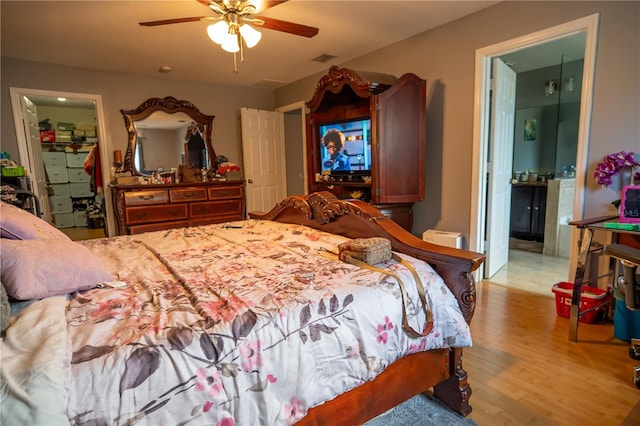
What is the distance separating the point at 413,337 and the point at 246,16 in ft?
6.81

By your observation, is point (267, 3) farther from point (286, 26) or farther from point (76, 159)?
point (76, 159)

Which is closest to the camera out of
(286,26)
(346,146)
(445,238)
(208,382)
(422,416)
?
(208,382)

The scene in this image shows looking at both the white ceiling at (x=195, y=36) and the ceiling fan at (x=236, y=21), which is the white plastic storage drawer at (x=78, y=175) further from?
the ceiling fan at (x=236, y=21)

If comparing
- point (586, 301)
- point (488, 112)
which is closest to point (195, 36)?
point (488, 112)

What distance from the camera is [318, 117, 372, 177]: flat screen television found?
3.48m

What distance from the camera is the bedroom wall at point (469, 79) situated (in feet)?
7.52

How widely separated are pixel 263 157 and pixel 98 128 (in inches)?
87.4

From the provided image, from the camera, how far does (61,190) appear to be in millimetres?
6750

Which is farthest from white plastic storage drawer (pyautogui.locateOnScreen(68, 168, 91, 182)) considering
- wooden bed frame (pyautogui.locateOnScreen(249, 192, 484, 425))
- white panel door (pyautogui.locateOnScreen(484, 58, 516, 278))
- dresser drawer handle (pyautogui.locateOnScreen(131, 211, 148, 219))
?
white panel door (pyautogui.locateOnScreen(484, 58, 516, 278))

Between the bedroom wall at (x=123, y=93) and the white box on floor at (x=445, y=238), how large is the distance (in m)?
3.36

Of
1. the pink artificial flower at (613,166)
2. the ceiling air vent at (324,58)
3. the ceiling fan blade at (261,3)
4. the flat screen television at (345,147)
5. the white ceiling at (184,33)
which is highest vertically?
the ceiling air vent at (324,58)

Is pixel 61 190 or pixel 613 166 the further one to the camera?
pixel 61 190

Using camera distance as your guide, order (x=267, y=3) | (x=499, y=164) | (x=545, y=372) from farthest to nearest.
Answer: (x=499, y=164), (x=267, y=3), (x=545, y=372)

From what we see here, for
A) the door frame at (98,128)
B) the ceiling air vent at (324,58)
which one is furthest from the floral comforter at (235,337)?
the door frame at (98,128)
